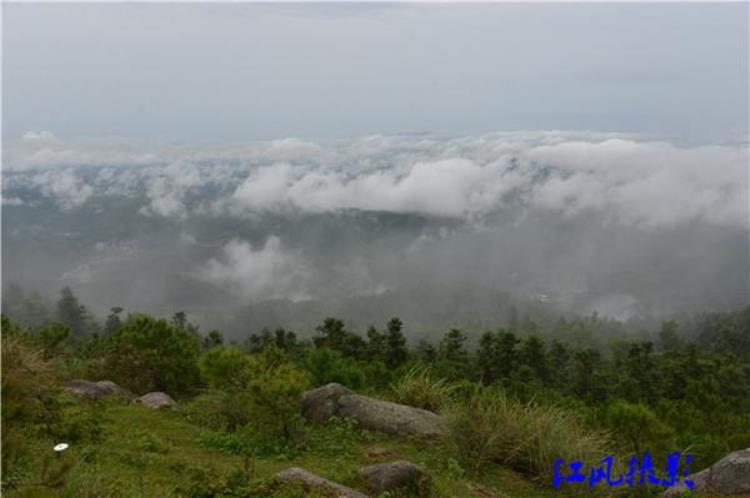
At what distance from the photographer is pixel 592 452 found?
330 inches

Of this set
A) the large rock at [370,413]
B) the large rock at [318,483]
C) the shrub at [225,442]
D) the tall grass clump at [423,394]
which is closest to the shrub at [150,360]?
the large rock at [370,413]

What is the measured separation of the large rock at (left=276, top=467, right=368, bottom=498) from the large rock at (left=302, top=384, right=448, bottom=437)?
121 inches

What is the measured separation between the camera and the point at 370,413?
10.1 m

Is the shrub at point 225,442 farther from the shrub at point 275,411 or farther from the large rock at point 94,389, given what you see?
the large rock at point 94,389

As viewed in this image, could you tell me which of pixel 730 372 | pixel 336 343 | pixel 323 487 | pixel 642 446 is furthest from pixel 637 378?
pixel 323 487

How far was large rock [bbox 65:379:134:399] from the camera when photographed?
38.8 ft

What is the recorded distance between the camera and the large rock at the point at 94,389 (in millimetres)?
11828

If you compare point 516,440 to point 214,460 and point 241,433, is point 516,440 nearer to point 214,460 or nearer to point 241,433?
point 241,433

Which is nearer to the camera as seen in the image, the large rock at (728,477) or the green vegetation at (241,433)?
the green vegetation at (241,433)

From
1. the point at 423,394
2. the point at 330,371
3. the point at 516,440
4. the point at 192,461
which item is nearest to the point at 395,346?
the point at 330,371

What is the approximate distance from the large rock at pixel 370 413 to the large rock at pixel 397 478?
231cm

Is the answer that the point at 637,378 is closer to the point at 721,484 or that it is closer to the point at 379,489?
the point at 721,484

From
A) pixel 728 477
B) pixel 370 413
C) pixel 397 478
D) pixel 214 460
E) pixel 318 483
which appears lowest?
pixel 728 477

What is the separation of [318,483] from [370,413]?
3638mm
